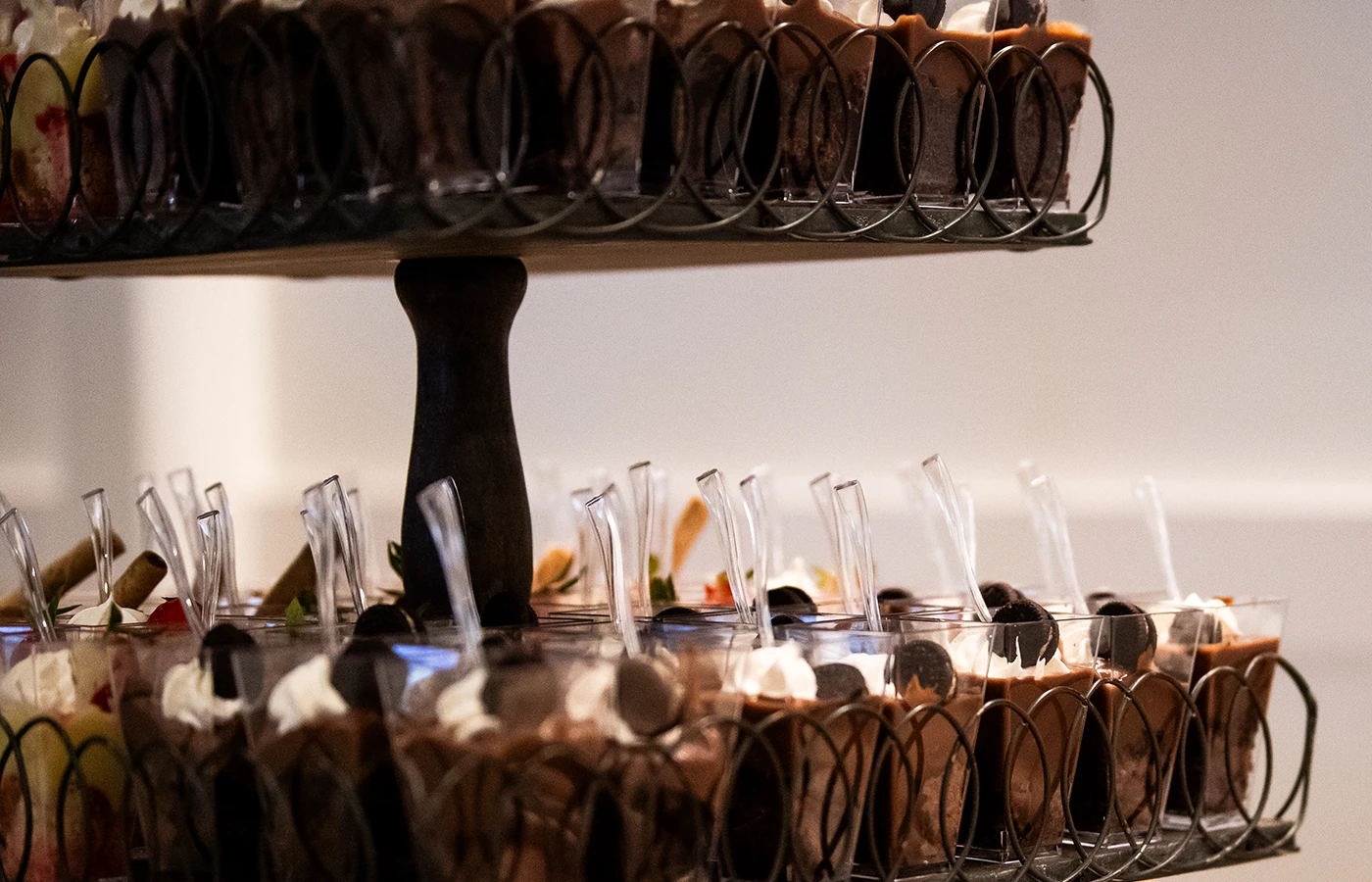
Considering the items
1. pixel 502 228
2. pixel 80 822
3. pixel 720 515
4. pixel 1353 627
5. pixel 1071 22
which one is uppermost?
pixel 1071 22

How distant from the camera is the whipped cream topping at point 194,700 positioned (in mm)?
832

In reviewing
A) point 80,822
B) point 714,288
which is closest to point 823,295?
point 714,288

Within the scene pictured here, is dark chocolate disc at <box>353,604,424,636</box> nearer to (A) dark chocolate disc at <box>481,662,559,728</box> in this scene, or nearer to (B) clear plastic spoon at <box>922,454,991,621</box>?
(A) dark chocolate disc at <box>481,662,559,728</box>

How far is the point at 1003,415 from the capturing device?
228 centimetres

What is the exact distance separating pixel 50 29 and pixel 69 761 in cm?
42

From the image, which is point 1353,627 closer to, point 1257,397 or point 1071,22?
point 1257,397

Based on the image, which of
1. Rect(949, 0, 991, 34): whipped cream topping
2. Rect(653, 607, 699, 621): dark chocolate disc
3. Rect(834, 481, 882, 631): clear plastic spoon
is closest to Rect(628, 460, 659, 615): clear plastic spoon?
Rect(653, 607, 699, 621): dark chocolate disc

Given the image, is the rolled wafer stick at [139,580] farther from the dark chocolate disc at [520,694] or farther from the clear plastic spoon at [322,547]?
the dark chocolate disc at [520,694]

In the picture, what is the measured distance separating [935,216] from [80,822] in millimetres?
607

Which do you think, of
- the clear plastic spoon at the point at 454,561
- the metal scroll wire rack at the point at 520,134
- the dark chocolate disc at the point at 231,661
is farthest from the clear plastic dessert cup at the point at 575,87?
the dark chocolate disc at the point at 231,661

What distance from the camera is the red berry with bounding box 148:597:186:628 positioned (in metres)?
1.05

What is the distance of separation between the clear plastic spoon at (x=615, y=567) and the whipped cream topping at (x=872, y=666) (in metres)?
0.12

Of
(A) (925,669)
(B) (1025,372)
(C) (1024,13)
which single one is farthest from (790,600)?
(B) (1025,372)

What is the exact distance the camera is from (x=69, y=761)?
0.89 metres
